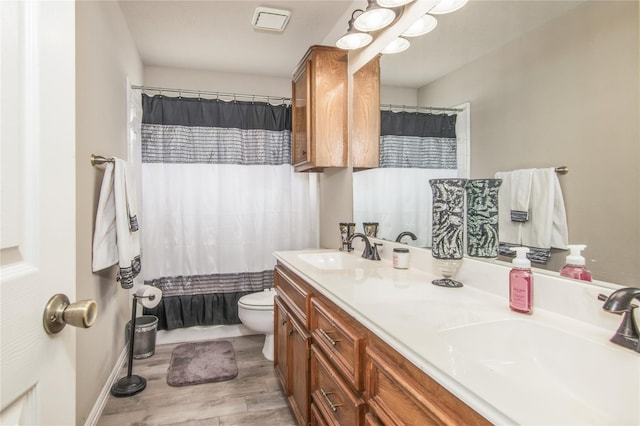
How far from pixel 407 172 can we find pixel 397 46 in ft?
2.19

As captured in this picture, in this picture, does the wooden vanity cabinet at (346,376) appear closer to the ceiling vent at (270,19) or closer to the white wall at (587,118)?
the white wall at (587,118)

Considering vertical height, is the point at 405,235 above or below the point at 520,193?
below

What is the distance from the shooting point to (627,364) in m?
0.73

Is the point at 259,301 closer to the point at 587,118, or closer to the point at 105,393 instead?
the point at 105,393

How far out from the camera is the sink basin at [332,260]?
2.04m

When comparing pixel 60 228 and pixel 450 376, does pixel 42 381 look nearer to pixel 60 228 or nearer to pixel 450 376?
pixel 60 228

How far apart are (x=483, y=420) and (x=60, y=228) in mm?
795

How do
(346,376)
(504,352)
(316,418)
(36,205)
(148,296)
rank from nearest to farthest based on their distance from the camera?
(36,205)
(504,352)
(346,376)
(316,418)
(148,296)

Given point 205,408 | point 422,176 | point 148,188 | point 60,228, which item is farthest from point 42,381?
point 148,188

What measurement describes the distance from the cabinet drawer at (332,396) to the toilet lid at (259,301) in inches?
47.2

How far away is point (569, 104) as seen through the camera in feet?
3.32

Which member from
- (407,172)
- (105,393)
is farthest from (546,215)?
(105,393)

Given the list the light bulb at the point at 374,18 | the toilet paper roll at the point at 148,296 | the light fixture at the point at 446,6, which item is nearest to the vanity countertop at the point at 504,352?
the light fixture at the point at 446,6

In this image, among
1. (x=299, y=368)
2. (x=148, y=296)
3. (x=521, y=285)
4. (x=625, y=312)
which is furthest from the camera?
(x=148, y=296)
